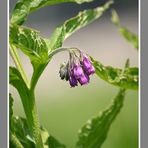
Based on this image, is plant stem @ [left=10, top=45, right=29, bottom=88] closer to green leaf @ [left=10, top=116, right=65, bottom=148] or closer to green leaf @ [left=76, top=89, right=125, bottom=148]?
green leaf @ [left=10, top=116, right=65, bottom=148]

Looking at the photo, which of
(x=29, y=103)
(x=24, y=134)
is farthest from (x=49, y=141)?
(x=29, y=103)

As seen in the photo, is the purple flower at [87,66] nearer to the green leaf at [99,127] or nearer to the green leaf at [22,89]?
the green leaf at [22,89]

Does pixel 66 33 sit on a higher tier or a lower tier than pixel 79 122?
higher

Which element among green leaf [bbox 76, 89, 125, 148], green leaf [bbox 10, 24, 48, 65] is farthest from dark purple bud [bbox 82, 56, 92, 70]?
green leaf [bbox 76, 89, 125, 148]

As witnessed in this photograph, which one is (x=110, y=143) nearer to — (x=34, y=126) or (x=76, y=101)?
(x=76, y=101)

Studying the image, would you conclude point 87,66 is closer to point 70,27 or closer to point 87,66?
point 87,66

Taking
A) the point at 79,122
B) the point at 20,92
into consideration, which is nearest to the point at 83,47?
the point at 79,122
